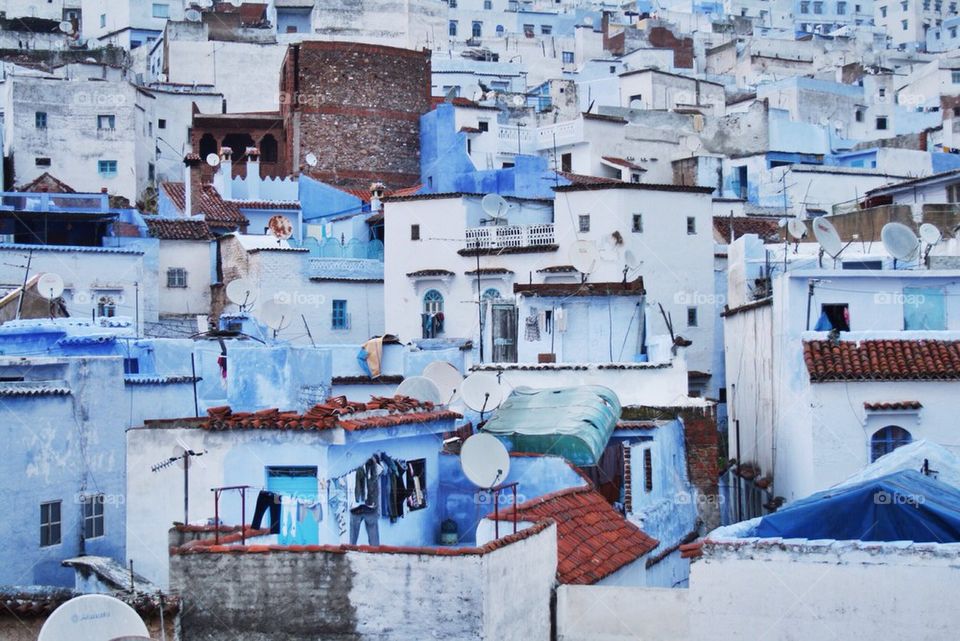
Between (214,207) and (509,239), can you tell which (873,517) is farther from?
(214,207)

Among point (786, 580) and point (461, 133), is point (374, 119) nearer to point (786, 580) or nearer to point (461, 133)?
point (461, 133)

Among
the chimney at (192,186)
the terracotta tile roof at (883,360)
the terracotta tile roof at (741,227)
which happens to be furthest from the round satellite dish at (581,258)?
the chimney at (192,186)

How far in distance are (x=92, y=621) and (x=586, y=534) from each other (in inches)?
296

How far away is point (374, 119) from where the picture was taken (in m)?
49.6

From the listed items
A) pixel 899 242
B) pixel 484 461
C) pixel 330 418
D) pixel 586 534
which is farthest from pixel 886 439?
pixel 330 418

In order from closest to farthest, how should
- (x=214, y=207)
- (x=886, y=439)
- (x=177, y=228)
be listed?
(x=886, y=439) < (x=177, y=228) < (x=214, y=207)

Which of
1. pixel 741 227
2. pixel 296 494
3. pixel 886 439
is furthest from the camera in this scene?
pixel 741 227

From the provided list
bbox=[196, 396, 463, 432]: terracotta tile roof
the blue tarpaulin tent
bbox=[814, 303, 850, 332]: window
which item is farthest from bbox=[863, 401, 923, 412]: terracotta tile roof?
bbox=[196, 396, 463, 432]: terracotta tile roof

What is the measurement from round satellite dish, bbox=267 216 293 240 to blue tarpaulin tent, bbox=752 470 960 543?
26.6 m

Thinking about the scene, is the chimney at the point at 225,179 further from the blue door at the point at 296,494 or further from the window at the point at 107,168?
the blue door at the point at 296,494

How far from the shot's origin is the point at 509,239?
1483 inches

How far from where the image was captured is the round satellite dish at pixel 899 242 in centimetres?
2403

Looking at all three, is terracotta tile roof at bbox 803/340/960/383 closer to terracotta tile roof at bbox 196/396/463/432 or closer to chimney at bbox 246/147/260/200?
terracotta tile roof at bbox 196/396/463/432

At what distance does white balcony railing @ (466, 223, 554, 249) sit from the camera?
37.4 metres
